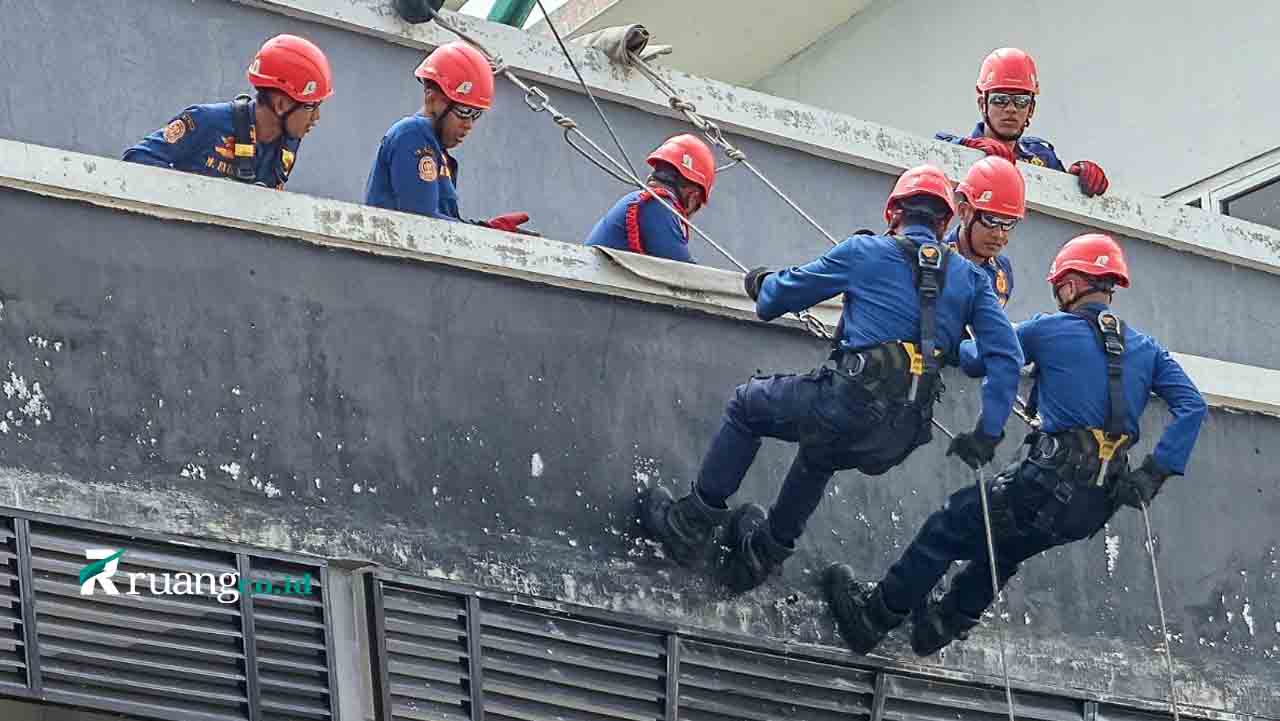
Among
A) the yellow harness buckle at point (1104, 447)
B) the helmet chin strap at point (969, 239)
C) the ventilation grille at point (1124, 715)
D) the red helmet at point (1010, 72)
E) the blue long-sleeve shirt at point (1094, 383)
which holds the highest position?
the red helmet at point (1010, 72)

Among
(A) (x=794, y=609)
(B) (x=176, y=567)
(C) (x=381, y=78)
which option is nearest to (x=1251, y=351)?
(A) (x=794, y=609)

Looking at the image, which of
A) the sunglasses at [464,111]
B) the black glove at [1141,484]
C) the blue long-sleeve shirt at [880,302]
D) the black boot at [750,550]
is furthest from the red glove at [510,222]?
the black glove at [1141,484]

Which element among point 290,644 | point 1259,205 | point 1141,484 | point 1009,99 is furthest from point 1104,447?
point 1259,205

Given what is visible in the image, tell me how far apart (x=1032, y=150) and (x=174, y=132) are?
4.61 meters

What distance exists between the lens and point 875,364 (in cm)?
875

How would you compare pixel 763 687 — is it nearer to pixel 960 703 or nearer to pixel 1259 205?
pixel 960 703

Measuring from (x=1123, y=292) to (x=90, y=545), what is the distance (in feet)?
18.4

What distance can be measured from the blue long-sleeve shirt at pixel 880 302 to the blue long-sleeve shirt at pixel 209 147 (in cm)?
189

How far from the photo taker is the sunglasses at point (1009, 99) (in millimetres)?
11404

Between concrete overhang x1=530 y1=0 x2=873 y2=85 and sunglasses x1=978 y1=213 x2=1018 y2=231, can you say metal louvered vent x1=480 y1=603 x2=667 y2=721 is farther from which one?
concrete overhang x1=530 y1=0 x2=873 y2=85

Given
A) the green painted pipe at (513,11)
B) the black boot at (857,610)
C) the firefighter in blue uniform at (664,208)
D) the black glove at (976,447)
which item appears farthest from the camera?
the green painted pipe at (513,11)

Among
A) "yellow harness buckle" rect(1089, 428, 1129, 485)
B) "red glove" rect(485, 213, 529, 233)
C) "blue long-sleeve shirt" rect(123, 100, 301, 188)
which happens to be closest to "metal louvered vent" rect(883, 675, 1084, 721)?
"yellow harness buckle" rect(1089, 428, 1129, 485)

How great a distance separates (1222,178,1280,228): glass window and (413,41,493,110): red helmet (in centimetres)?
582

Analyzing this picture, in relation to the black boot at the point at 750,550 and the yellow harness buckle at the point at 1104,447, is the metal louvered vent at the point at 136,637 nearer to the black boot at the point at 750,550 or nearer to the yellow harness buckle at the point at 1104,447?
the black boot at the point at 750,550
